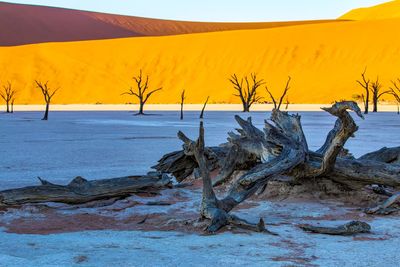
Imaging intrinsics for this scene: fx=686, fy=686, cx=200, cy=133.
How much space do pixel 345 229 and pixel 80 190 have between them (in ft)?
10.2

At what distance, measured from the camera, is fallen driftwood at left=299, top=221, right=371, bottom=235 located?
20.0 feet

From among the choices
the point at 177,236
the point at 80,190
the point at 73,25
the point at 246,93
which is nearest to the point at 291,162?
the point at 177,236

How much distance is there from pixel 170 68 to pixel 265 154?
76355 mm

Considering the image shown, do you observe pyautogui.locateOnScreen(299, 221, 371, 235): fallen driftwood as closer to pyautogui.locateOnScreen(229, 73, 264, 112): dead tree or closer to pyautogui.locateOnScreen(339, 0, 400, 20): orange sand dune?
pyautogui.locateOnScreen(229, 73, 264, 112): dead tree

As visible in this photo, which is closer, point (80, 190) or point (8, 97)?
point (80, 190)

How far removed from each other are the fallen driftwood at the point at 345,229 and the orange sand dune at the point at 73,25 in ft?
355

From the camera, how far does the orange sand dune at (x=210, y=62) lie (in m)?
74.6

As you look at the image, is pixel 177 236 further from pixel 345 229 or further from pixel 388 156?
pixel 388 156

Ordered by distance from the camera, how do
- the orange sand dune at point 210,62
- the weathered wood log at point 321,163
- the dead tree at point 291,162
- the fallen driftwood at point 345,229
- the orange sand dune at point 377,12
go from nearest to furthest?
the fallen driftwood at point 345,229, the dead tree at point 291,162, the weathered wood log at point 321,163, the orange sand dune at point 210,62, the orange sand dune at point 377,12

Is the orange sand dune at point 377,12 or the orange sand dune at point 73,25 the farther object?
the orange sand dune at point 377,12

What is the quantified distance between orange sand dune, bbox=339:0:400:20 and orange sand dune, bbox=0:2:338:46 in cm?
2176

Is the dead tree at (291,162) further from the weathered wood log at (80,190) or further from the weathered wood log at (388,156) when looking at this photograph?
the weathered wood log at (80,190)

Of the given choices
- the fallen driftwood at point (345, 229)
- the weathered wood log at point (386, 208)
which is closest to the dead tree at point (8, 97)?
the weathered wood log at point (386, 208)

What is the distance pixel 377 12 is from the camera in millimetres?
144000
